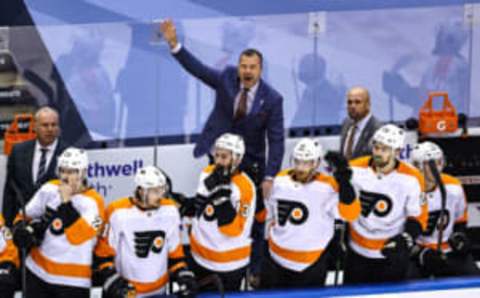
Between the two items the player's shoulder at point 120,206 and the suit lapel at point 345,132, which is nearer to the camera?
the player's shoulder at point 120,206

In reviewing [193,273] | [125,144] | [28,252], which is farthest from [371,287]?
[125,144]

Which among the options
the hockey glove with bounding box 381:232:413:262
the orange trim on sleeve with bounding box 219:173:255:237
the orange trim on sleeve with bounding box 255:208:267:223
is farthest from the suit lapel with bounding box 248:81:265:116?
the hockey glove with bounding box 381:232:413:262

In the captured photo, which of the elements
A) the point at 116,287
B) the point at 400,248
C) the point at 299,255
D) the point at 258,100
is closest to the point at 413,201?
the point at 400,248

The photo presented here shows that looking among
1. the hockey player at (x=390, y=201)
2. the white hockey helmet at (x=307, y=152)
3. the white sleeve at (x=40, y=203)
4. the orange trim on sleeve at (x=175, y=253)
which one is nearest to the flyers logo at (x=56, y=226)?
the white sleeve at (x=40, y=203)

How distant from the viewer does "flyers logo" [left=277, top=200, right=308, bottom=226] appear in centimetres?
727

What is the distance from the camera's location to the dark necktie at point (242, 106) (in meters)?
8.42

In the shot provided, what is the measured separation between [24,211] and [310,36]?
2.80 meters

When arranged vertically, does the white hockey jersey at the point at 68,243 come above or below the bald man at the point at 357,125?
below

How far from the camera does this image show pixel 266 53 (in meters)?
8.87

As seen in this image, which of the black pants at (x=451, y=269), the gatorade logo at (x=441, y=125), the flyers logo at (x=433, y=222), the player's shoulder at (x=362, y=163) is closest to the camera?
the player's shoulder at (x=362, y=163)

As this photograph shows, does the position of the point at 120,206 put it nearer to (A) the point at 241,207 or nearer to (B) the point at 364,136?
(A) the point at 241,207

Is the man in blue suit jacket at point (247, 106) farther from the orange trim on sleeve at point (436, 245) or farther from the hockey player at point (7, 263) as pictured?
the hockey player at point (7, 263)

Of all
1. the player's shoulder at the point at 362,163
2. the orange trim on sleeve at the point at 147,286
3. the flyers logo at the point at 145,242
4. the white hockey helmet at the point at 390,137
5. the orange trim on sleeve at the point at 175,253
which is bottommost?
the orange trim on sleeve at the point at 147,286

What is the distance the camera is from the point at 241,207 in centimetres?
735
